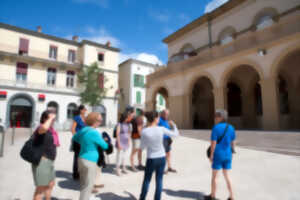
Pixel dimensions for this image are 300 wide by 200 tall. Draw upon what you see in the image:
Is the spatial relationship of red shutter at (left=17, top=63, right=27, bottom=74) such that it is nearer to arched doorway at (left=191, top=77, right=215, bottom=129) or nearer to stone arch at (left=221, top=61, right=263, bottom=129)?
arched doorway at (left=191, top=77, right=215, bottom=129)

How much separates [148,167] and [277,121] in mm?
10200

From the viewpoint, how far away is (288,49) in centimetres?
977

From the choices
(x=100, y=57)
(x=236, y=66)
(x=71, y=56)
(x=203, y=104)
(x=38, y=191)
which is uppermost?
(x=100, y=57)

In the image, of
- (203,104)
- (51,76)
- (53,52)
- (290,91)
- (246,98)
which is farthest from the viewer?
(53,52)

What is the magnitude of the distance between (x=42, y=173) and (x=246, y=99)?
1529cm

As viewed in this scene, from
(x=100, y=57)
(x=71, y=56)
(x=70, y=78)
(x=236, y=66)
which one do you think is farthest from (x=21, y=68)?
(x=236, y=66)

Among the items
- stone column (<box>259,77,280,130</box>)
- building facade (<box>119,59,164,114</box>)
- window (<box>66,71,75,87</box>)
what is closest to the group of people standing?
stone column (<box>259,77,280,130</box>)

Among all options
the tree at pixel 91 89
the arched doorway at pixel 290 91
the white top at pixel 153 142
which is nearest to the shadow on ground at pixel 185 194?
the white top at pixel 153 142

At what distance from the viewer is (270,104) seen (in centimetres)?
1031

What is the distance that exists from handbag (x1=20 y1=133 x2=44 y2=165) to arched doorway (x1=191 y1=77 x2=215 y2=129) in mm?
16673

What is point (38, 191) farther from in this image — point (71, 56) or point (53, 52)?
point (71, 56)

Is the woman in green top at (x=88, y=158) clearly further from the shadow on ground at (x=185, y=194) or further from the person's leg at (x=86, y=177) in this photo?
the shadow on ground at (x=185, y=194)

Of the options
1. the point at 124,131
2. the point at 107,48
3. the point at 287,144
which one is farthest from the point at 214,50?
the point at 107,48

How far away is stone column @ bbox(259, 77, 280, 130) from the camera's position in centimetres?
1004
